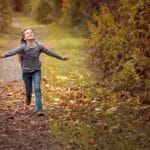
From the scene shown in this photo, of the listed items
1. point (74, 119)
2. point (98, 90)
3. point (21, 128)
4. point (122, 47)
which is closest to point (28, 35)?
point (74, 119)

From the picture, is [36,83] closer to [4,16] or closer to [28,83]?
[28,83]

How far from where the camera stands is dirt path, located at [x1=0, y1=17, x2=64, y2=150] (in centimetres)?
948

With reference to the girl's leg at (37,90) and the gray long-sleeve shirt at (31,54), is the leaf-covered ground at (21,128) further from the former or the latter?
the gray long-sleeve shirt at (31,54)

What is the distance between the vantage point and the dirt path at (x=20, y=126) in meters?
9.48

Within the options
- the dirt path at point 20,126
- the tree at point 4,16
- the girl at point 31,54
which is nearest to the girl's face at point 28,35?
the girl at point 31,54

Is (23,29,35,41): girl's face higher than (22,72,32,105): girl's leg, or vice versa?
(23,29,35,41): girl's face

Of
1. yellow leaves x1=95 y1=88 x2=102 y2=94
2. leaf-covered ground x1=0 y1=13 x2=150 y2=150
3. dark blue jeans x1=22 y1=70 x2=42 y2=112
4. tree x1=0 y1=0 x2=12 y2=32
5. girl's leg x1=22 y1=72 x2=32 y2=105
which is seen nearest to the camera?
leaf-covered ground x1=0 y1=13 x2=150 y2=150

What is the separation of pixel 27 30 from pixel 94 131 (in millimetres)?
2821

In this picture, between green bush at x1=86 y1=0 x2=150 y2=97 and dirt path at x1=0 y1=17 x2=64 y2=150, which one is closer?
dirt path at x1=0 y1=17 x2=64 y2=150

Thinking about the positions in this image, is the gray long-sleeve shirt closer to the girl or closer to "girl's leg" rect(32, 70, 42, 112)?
the girl

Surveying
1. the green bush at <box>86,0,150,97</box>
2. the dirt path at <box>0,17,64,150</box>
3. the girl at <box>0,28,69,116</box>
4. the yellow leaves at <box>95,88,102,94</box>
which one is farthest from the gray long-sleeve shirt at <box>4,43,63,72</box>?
the yellow leaves at <box>95,88,102,94</box>

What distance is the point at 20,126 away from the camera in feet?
35.8

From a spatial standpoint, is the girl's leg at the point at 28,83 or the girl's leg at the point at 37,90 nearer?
the girl's leg at the point at 37,90

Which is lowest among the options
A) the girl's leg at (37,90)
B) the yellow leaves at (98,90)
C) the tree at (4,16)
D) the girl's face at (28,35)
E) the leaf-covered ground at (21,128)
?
the leaf-covered ground at (21,128)
